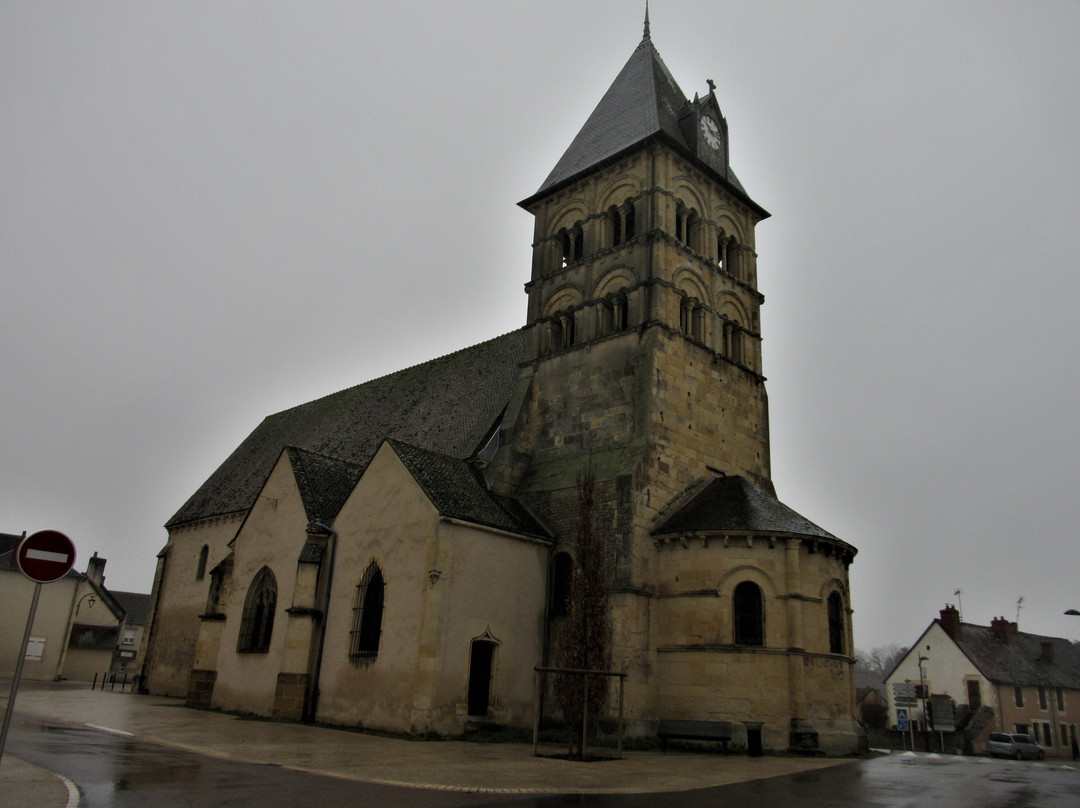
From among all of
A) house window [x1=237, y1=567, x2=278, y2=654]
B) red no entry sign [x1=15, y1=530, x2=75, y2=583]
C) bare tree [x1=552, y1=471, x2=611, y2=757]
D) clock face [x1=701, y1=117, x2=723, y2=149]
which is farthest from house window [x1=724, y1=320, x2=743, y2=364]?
red no entry sign [x1=15, y1=530, x2=75, y2=583]

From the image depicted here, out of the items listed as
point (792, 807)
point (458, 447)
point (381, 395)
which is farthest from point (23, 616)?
point (792, 807)

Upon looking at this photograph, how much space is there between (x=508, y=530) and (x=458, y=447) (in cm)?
574

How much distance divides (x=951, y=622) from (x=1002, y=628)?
18.6 feet

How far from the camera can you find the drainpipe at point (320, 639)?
73.1 feet

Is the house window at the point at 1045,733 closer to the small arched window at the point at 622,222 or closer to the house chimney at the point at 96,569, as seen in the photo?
the small arched window at the point at 622,222

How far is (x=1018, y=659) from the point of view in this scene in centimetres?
4906

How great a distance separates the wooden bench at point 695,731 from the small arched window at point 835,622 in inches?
166

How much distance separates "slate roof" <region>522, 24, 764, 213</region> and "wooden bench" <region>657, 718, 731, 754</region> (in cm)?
1887

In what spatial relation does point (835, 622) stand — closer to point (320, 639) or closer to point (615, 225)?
point (320, 639)

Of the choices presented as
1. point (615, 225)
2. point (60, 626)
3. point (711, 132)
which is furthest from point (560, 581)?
point (60, 626)

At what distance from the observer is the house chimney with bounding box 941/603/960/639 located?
48.1 metres

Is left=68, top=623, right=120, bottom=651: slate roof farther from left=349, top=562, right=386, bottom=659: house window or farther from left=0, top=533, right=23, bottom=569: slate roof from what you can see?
left=349, top=562, right=386, bottom=659: house window

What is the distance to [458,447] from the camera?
27.6 metres

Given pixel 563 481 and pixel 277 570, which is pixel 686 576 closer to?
pixel 563 481
